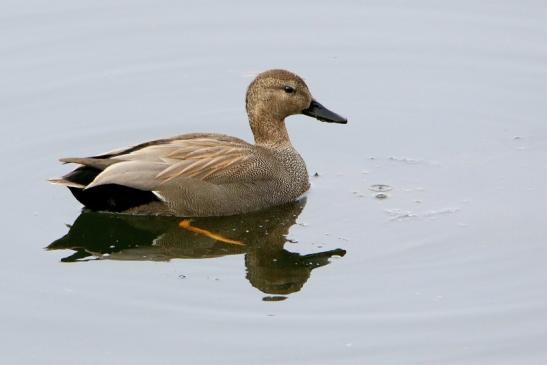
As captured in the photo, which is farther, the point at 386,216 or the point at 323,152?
the point at 323,152

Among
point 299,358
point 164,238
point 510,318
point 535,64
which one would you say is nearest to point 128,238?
point 164,238

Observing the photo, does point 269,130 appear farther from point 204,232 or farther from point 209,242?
point 209,242

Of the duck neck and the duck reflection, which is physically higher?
the duck neck

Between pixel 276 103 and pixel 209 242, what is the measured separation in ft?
5.79

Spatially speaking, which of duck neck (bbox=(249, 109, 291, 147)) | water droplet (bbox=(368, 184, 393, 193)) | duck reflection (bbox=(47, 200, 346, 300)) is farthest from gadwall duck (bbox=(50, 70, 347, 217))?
water droplet (bbox=(368, 184, 393, 193))

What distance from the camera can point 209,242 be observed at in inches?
444

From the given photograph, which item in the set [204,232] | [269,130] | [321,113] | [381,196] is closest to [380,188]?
[381,196]

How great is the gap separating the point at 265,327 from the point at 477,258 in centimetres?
203

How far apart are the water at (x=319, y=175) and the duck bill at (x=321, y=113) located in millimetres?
464

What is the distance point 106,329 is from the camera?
31.5 feet

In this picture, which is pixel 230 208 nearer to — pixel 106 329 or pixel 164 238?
pixel 164 238

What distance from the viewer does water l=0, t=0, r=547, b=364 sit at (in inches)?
376

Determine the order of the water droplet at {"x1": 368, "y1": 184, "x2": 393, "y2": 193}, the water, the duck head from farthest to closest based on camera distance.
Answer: the duck head < the water droplet at {"x1": 368, "y1": 184, "x2": 393, "y2": 193} < the water

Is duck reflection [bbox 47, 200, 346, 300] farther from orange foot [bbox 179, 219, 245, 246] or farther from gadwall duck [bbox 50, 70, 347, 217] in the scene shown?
gadwall duck [bbox 50, 70, 347, 217]
